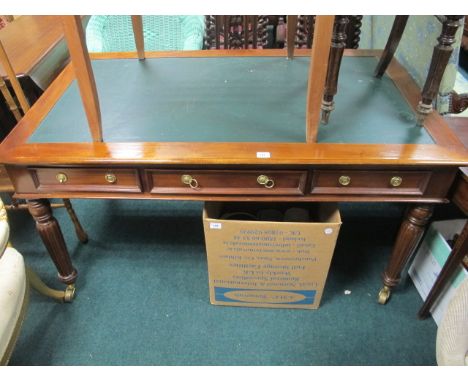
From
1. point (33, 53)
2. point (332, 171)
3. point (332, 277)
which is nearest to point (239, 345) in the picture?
point (332, 277)

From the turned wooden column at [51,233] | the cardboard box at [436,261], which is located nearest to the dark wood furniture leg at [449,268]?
the cardboard box at [436,261]

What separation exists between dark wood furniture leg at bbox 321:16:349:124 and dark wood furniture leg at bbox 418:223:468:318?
523 mm

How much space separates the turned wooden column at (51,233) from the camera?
1101mm

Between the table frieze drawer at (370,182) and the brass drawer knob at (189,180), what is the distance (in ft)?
1.07

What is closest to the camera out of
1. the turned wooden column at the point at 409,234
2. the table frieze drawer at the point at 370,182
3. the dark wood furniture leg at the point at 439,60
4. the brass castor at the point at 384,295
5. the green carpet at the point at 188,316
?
the dark wood furniture leg at the point at 439,60

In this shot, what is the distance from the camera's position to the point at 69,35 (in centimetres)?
85

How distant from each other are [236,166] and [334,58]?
0.37 m

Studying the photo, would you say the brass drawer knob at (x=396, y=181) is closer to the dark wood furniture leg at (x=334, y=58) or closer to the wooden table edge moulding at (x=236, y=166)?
the wooden table edge moulding at (x=236, y=166)

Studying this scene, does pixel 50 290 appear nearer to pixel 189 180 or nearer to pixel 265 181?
pixel 189 180

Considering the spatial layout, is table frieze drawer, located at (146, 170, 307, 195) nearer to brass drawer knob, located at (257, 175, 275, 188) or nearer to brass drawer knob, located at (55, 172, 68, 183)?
brass drawer knob, located at (257, 175, 275, 188)

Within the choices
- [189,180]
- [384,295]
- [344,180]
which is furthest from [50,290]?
[384,295]

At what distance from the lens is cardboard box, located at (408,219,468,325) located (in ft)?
3.85
